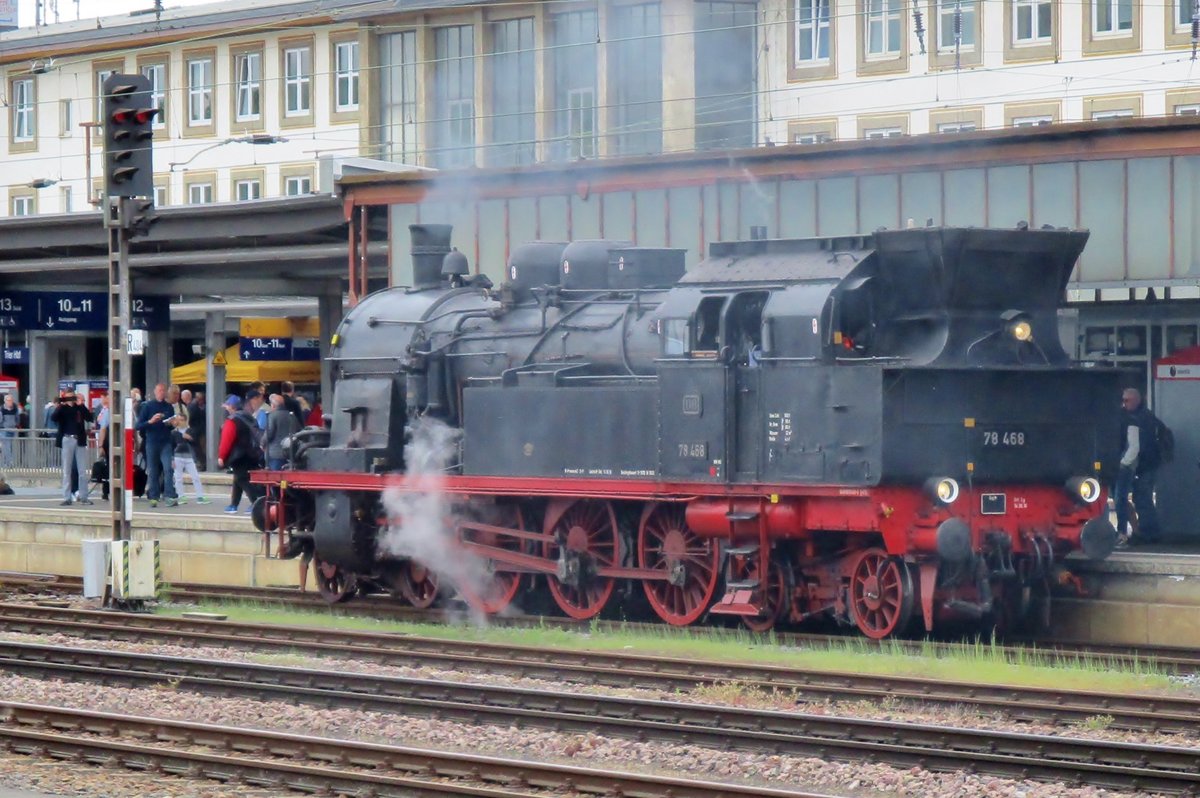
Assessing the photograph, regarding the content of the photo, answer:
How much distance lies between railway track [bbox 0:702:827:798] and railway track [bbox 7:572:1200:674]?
17.6ft

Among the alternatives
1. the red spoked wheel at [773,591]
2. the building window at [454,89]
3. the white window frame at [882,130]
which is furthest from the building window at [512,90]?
the red spoked wheel at [773,591]

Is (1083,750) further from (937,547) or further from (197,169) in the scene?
(197,169)

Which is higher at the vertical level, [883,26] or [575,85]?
[883,26]

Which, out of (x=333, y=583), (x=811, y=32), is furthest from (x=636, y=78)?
(x=333, y=583)

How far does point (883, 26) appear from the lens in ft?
124

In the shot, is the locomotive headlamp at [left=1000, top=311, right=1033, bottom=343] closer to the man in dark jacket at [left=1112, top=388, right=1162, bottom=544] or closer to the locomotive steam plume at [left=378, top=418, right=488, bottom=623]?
the man in dark jacket at [left=1112, top=388, right=1162, bottom=544]

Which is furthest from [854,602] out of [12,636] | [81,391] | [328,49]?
[328,49]

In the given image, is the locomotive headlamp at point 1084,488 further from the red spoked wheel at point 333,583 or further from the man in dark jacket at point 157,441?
the man in dark jacket at point 157,441

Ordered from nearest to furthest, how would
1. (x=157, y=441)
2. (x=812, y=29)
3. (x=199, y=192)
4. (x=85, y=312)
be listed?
(x=157, y=441) < (x=85, y=312) < (x=812, y=29) < (x=199, y=192)

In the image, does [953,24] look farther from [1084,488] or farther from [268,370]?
[1084,488]

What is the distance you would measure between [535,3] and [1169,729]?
93.5ft

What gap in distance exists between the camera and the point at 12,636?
16.9 meters

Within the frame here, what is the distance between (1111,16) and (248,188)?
81.3 ft

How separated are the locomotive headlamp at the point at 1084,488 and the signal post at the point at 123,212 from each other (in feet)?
28.6
